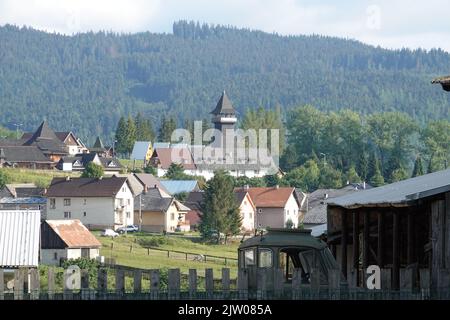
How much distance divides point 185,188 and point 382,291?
150349 millimetres

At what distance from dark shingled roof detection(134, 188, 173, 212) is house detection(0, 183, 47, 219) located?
28.2 feet

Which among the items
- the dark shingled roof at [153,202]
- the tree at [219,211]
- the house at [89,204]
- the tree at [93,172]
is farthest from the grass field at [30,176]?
the tree at [219,211]

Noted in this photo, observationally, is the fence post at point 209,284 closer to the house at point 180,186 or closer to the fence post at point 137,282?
the fence post at point 137,282

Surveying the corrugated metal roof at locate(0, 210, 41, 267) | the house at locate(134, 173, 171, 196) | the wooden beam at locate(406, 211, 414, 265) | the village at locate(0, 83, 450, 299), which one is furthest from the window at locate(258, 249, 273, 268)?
the house at locate(134, 173, 171, 196)

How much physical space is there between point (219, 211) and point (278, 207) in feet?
75.7

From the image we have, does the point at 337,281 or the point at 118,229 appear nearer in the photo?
the point at 337,281

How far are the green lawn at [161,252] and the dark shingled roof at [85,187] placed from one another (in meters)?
10.6

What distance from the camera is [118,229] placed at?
130m

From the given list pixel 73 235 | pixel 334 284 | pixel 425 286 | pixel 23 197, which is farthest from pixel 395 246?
pixel 23 197

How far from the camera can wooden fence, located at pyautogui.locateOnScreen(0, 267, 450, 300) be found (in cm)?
1783

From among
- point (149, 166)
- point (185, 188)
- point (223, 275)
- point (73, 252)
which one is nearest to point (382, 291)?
point (223, 275)

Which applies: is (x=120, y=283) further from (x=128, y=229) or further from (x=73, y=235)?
(x=128, y=229)
